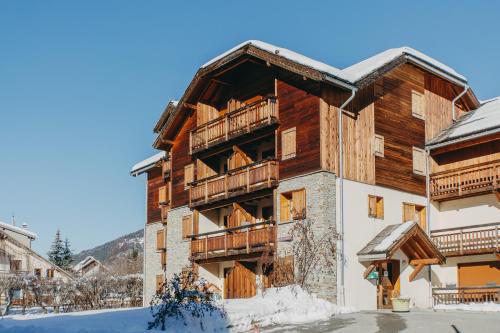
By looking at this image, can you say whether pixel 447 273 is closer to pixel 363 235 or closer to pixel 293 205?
pixel 363 235

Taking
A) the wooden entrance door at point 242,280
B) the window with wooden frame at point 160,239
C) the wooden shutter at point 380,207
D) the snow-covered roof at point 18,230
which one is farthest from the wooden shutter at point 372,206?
the snow-covered roof at point 18,230

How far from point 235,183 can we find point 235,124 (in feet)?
8.76

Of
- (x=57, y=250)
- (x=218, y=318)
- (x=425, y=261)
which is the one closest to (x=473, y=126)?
(x=425, y=261)

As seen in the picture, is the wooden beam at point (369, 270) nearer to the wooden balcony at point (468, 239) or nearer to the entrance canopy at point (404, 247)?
the entrance canopy at point (404, 247)

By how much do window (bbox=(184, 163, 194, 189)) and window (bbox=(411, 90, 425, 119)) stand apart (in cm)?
1105

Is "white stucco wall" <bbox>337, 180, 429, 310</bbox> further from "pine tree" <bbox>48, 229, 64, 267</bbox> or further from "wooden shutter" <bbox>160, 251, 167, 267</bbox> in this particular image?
"pine tree" <bbox>48, 229, 64, 267</bbox>

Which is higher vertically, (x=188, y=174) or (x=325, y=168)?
(x=188, y=174)

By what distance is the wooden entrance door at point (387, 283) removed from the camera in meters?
27.4

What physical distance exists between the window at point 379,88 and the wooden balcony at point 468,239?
20.7 feet

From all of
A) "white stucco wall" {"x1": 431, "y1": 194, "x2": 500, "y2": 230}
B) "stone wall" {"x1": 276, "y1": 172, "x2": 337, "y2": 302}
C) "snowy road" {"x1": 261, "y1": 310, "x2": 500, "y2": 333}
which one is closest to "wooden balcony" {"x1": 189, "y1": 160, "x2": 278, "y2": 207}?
"stone wall" {"x1": 276, "y1": 172, "x2": 337, "y2": 302}

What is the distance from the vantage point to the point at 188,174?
34.9m

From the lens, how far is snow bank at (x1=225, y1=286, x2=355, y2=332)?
824 inches

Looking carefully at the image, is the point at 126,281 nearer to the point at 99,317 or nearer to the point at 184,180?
the point at 184,180

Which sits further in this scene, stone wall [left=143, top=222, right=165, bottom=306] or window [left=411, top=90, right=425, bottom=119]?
stone wall [left=143, top=222, right=165, bottom=306]
